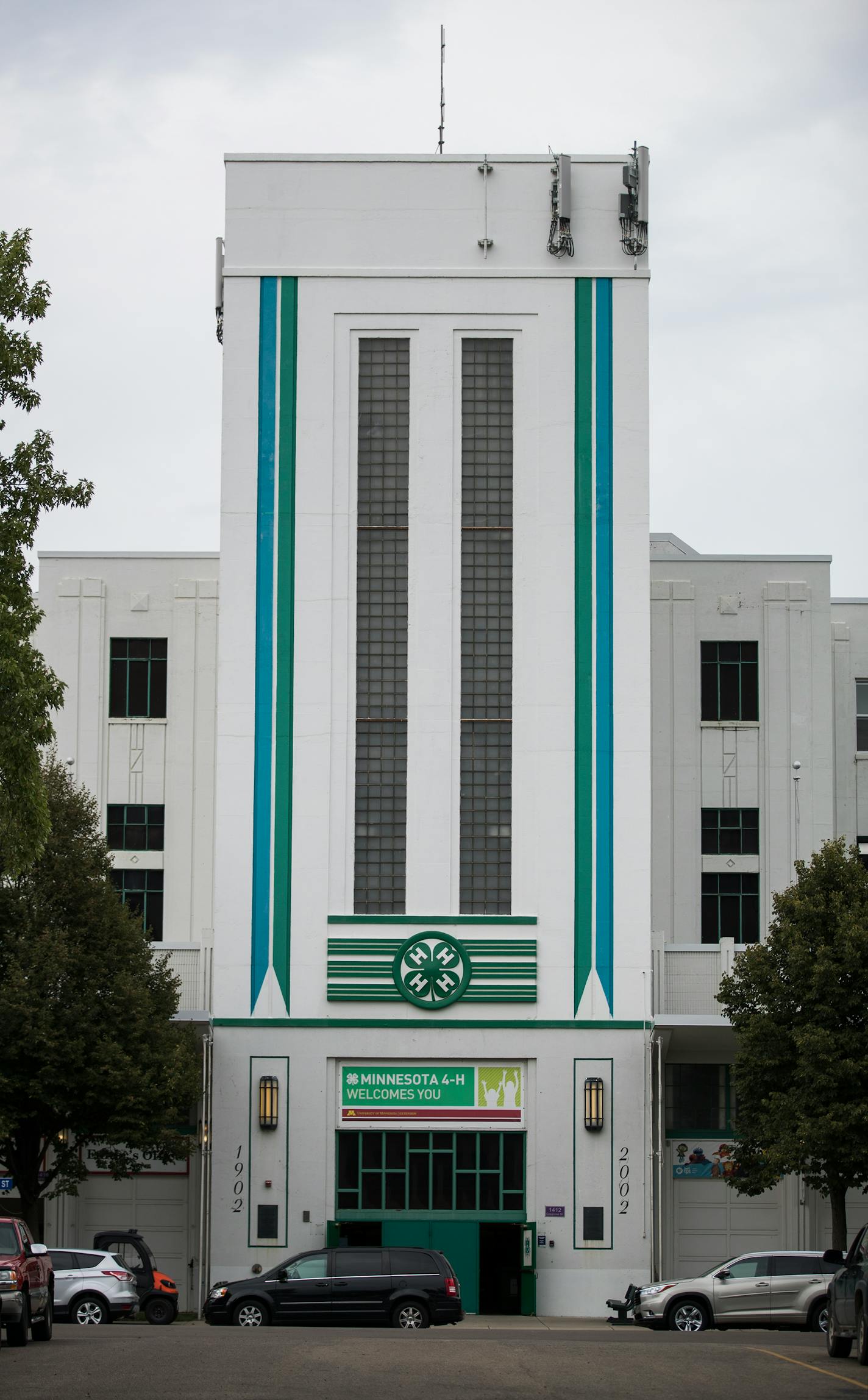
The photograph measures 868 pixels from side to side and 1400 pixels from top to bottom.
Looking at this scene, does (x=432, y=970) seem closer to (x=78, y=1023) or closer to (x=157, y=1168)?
(x=78, y=1023)

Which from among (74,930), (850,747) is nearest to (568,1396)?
(74,930)

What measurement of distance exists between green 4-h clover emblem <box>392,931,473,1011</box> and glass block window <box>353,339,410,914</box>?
102 cm

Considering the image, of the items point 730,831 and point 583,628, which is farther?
point 730,831

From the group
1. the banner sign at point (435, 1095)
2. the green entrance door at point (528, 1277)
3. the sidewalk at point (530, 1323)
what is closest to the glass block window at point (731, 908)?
the banner sign at point (435, 1095)

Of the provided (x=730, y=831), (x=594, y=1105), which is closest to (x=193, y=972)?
(x=594, y=1105)

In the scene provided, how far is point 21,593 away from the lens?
2427cm

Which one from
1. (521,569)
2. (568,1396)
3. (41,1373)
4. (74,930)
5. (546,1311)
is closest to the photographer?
(568,1396)

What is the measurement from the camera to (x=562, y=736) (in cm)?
4159

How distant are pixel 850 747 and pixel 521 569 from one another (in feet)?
36.1

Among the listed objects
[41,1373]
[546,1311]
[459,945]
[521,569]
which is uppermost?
[521,569]

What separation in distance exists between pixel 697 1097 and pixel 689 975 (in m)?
3.53

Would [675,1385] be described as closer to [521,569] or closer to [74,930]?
[74,930]

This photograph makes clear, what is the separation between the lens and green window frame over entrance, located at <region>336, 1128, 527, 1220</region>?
131ft

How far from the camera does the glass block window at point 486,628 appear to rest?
41.4 meters
